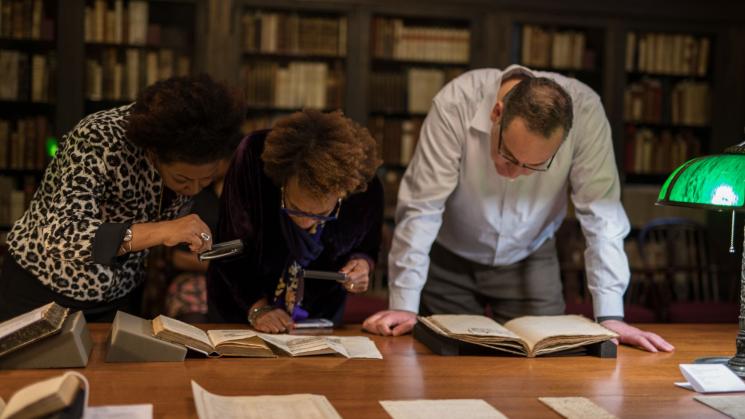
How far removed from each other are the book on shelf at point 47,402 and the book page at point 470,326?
3.49ft

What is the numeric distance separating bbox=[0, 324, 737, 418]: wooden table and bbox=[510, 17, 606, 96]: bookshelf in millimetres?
3907

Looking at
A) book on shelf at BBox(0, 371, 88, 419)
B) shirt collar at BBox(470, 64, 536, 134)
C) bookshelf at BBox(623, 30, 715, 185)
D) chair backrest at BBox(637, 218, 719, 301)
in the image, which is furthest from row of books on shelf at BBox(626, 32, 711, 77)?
book on shelf at BBox(0, 371, 88, 419)

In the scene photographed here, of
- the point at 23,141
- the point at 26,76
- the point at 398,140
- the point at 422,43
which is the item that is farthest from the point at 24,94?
the point at 422,43

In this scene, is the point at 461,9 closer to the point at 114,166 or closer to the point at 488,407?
the point at 114,166

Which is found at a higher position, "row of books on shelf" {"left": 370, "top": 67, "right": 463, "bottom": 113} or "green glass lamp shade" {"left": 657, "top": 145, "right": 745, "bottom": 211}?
"row of books on shelf" {"left": 370, "top": 67, "right": 463, "bottom": 113}

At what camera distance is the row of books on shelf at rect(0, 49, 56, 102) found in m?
5.34

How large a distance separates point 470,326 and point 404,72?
3717 millimetres

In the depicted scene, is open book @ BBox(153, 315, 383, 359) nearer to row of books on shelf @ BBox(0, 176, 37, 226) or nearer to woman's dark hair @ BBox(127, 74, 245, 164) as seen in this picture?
woman's dark hair @ BBox(127, 74, 245, 164)

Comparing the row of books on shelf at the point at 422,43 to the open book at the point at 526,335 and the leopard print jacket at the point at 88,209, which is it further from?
the open book at the point at 526,335

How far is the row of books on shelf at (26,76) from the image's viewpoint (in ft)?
17.5

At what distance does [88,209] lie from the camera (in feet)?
6.97

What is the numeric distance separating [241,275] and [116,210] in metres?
0.43

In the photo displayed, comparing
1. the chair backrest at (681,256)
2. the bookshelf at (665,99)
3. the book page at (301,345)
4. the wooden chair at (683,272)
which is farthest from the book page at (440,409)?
the bookshelf at (665,99)

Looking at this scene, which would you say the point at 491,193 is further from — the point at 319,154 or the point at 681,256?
the point at 681,256
